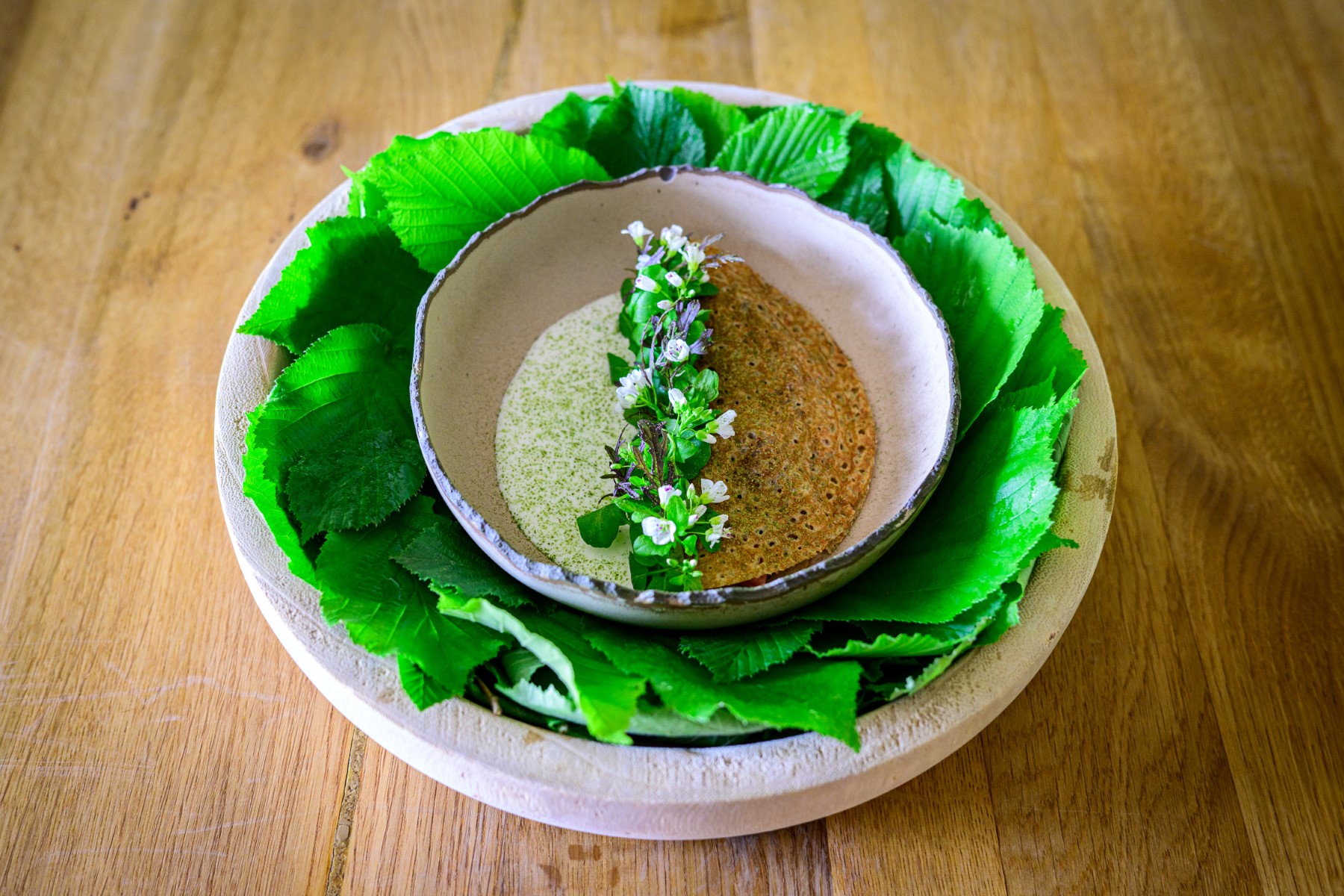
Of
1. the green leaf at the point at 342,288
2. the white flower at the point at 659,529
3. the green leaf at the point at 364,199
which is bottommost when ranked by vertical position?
the white flower at the point at 659,529

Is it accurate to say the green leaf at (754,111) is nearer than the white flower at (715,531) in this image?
No

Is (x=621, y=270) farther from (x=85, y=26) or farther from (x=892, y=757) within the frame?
(x=85, y=26)

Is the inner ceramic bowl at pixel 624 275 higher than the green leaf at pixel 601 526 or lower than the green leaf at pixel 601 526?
higher

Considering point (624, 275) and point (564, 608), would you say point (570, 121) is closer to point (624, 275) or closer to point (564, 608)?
point (624, 275)

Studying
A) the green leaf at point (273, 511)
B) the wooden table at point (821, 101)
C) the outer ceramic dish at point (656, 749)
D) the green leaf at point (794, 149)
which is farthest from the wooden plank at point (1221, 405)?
the green leaf at point (273, 511)

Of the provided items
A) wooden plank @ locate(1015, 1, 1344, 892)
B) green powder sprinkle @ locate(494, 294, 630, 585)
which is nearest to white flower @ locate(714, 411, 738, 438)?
green powder sprinkle @ locate(494, 294, 630, 585)

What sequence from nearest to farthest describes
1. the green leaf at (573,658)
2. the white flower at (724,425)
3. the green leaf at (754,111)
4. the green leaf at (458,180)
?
1. the green leaf at (573,658)
2. the white flower at (724,425)
3. the green leaf at (458,180)
4. the green leaf at (754,111)

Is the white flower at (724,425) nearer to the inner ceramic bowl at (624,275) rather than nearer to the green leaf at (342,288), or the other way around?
the inner ceramic bowl at (624,275)
